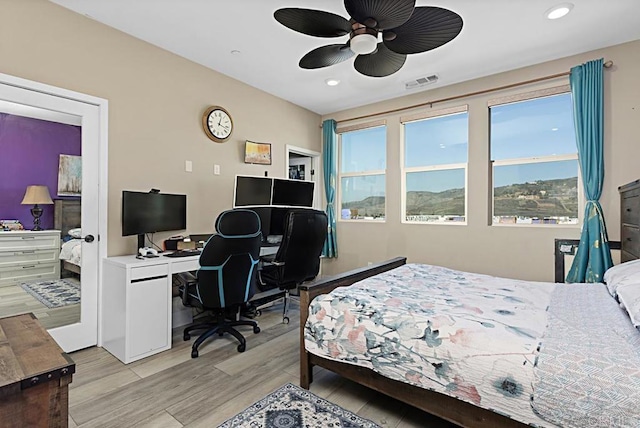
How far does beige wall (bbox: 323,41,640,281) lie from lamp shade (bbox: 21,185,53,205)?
142 inches

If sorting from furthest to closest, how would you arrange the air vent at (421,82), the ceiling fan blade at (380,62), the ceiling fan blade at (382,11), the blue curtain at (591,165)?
the air vent at (421,82), the blue curtain at (591,165), the ceiling fan blade at (380,62), the ceiling fan blade at (382,11)

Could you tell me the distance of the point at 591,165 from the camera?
10.2ft

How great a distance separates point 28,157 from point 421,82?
13.2 feet

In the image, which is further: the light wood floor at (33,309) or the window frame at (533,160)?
the window frame at (533,160)

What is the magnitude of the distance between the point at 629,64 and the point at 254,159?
13.3ft

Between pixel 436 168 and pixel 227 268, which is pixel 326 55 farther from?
pixel 436 168

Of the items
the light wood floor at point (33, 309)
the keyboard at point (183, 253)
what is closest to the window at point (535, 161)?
the keyboard at point (183, 253)

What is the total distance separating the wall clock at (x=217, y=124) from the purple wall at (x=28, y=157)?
126cm

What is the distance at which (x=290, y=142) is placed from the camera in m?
4.74

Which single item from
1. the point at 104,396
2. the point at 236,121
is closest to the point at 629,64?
the point at 236,121

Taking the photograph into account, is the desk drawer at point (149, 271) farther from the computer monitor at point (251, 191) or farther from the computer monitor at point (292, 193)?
the computer monitor at point (292, 193)

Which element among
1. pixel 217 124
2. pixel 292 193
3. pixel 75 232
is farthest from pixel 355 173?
pixel 75 232

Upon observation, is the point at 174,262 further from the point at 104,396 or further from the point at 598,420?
the point at 598,420

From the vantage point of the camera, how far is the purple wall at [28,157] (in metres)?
2.34
